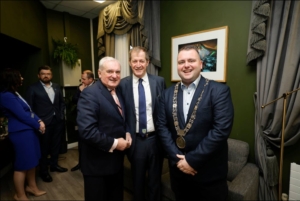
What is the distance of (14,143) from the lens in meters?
2.02

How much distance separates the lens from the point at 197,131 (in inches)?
50.9

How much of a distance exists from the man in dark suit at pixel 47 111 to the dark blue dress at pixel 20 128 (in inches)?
25.3

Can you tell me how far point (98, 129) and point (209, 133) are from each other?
85cm

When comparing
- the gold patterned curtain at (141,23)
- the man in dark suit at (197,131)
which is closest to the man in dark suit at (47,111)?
the gold patterned curtain at (141,23)

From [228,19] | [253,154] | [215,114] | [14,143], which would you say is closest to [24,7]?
[14,143]

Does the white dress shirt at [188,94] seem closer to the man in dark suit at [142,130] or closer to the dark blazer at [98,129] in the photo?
the man in dark suit at [142,130]

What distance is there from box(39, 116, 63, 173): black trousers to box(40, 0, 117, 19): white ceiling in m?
2.21

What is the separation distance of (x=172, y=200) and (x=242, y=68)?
5.45ft

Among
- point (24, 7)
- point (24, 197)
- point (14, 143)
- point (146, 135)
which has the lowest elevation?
point (24, 197)

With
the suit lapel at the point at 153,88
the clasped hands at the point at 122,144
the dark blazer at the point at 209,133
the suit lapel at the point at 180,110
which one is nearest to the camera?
the dark blazer at the point at 209,133

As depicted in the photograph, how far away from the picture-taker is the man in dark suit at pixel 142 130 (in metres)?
1.68

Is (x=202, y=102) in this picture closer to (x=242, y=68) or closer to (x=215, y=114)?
(x=215, y=114)

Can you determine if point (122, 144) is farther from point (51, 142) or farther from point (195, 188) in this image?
point (51, 142)

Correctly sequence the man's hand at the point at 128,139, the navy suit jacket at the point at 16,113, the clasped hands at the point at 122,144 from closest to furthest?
the clasped hands at the point at 122,144, the man's hand at the point at 128,139, the navy suit jacket at the point at 16,113
